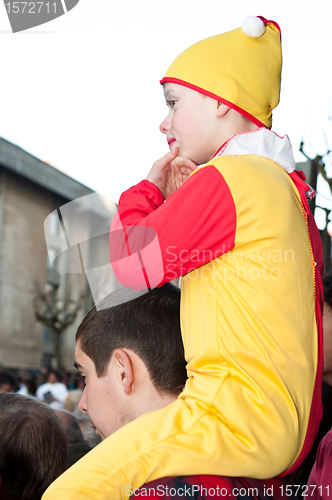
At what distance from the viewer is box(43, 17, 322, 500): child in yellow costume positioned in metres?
1.21

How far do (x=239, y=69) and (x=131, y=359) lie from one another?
3.05ft

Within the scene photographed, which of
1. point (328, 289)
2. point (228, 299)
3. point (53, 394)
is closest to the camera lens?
point (228, 299)

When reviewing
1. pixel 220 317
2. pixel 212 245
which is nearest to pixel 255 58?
pixel 212 245

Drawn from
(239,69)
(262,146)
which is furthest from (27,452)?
(239,69)

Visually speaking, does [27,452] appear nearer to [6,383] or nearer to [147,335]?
[147,335]

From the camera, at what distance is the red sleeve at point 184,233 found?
136 cm

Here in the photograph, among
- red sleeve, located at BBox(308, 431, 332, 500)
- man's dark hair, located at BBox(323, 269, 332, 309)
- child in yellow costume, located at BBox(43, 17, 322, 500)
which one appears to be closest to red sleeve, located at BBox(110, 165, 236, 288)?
child in yellow costume, located at BBox(43, 17, 322, 500)

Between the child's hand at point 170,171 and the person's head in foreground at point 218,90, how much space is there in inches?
1.5

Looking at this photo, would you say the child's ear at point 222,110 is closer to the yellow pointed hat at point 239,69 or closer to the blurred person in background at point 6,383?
the yellow pointed hat at point 239,69

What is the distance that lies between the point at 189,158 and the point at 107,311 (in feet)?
1.73

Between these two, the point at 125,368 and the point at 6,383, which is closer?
the point at 125,368

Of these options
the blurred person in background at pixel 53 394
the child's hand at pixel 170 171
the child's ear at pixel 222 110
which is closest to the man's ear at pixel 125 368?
the child's hand at pixel 170 171

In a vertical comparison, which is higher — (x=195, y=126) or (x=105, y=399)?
(x=195, y=126)

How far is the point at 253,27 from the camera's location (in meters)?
1.68
